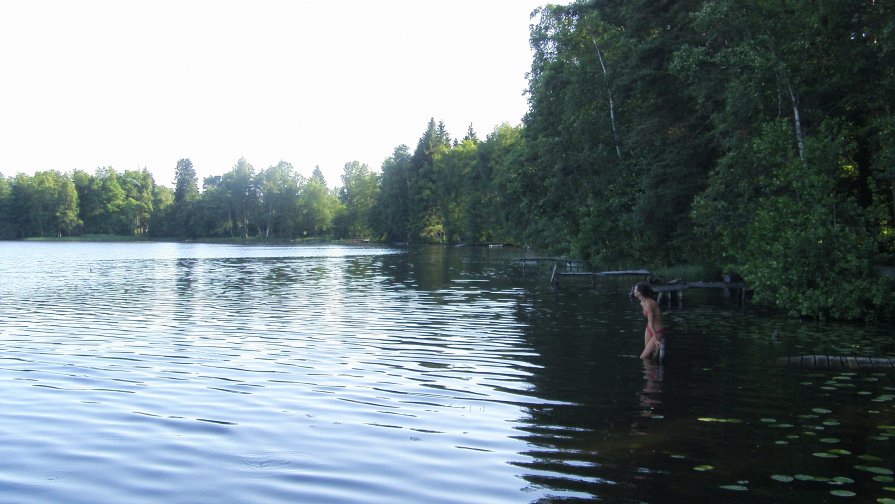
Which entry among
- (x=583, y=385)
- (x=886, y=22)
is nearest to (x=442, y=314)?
(x=583, y=385)

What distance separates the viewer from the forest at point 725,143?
22734 millimetres

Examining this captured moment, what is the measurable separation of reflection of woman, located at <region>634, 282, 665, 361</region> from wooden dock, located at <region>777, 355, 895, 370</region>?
2462mm

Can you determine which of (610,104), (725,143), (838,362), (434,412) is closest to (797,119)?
(725,143)

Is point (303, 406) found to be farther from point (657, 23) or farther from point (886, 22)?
point (657, 23)

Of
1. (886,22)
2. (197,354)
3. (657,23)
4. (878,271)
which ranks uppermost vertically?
(657,23)

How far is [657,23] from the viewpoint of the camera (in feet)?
120

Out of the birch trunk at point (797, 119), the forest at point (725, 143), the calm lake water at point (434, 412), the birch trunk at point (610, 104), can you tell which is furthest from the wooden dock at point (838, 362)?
the birch trunk at point (610, 104)

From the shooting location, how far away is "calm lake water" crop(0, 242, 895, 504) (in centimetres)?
762

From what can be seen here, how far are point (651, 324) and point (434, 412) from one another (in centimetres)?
609

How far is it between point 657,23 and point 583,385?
2860 cm

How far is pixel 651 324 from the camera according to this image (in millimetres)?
15055

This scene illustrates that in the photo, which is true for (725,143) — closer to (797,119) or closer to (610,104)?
(797,119)

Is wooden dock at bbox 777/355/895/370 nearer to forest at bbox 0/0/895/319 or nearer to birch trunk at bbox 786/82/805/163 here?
forest at bbox 0/0/895/319

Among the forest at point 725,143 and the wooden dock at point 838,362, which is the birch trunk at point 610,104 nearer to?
the forest at point 725,143
